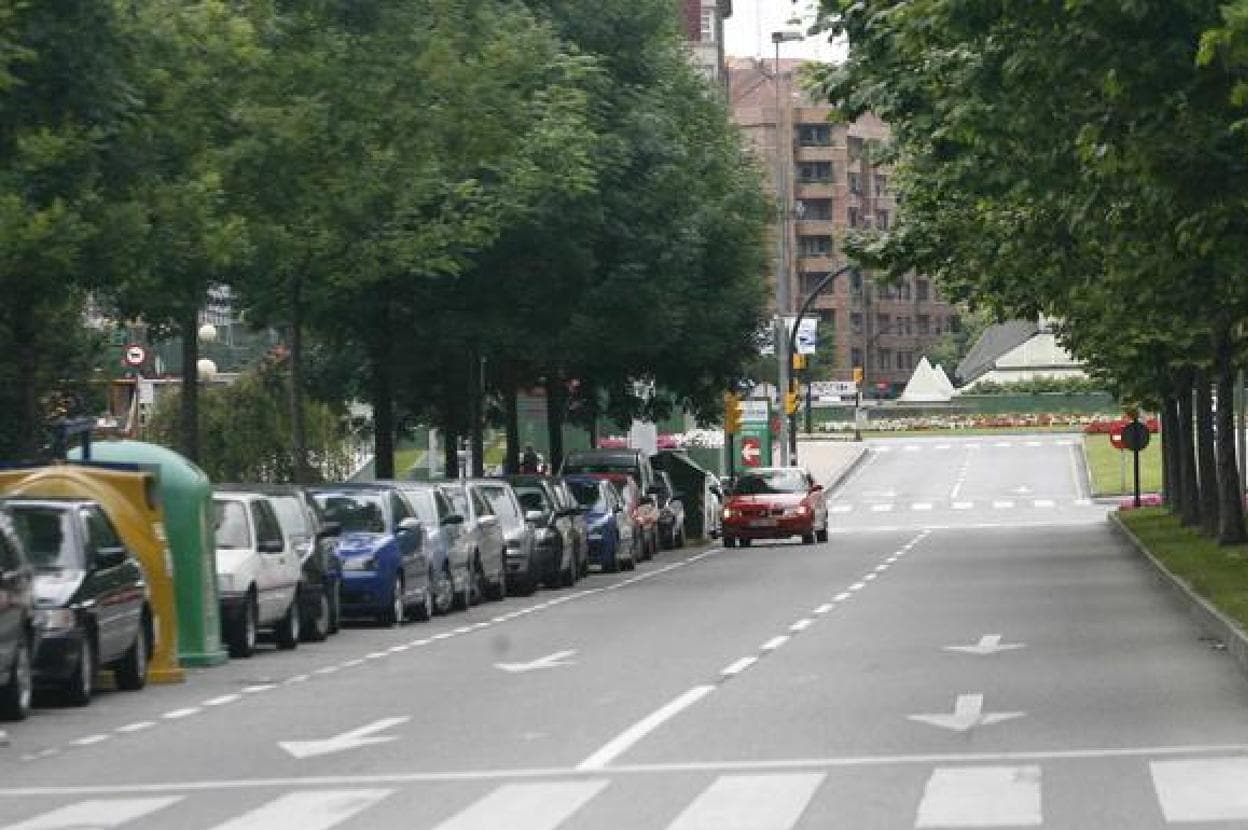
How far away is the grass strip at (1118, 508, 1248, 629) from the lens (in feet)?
103

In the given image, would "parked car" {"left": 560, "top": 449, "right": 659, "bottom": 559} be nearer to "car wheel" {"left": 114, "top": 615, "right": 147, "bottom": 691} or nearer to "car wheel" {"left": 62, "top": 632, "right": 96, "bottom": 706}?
"car wheel" {"left": 114, "top": 615, "right": 147, "bottom": 691}

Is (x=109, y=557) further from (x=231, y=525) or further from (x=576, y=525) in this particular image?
(x=576, y=525)

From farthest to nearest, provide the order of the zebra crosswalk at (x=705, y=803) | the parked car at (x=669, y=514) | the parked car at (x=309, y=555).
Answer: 1. the parked car at (x=669, y=514)
2. the parked car at (x=309, y=555)
3. the zebra crosswalk at (x=705, y=803)

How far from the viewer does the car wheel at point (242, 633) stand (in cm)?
2966

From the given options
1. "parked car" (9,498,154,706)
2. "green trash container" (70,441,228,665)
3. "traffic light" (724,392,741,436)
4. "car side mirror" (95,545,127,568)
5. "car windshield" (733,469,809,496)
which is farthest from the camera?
"traffic light" (724,392,741,436)

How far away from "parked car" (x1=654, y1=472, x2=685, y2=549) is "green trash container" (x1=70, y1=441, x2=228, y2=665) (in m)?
36.3

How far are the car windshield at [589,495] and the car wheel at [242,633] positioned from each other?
23641mm

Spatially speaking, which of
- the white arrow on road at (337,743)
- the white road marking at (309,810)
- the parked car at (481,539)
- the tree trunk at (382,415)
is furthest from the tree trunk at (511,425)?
the white road marking at (309,810)

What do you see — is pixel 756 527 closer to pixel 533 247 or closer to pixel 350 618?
pixel 533 247

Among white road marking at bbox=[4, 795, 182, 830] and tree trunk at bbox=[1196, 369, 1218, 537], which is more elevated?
tree trunk at bbox=[1196, 369, 1218, 537]

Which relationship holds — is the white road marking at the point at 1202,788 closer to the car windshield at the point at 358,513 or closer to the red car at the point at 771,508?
the car windshield at the point at 358,513

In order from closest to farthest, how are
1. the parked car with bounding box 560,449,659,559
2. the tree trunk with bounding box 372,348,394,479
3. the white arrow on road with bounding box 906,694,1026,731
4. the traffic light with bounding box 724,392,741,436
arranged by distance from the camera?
the white arrow on road with bounding box 906,694,1026,731 → the tree trunk with bounding box 372,348,394,479 → the parked car with bounding box 560,449,659,559 → the traffic light with bounding box 724,392,741,436

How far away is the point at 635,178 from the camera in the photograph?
5716 cm

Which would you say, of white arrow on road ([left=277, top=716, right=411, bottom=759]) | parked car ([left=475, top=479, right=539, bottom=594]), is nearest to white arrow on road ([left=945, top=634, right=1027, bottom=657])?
white arrow on road ([left=277, top=716, right=411, bottom=759])
